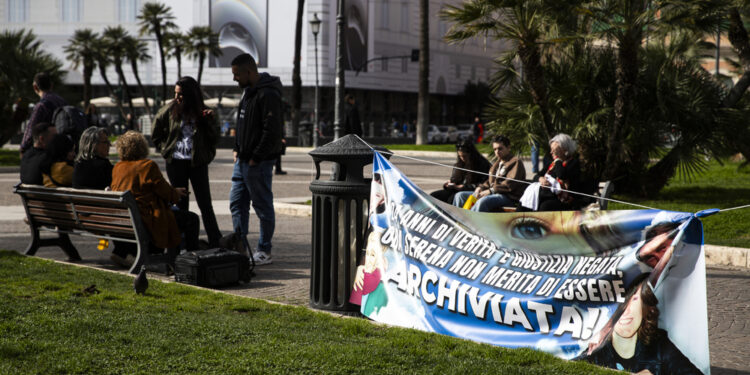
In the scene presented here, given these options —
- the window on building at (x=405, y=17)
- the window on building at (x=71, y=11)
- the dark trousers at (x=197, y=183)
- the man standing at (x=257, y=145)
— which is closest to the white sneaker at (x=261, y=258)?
the man standing at (x=257, y=145)

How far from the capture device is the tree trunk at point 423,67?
121 ft

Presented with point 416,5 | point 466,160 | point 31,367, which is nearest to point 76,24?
point 416,5

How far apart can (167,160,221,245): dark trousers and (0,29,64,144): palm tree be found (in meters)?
17.2

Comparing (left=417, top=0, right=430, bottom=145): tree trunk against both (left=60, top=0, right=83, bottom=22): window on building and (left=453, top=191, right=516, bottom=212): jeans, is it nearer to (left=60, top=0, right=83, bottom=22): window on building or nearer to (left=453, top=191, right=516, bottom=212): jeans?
→ (left=453, top=191, right=516, bottom=212): jeans

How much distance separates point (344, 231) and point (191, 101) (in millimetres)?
2884

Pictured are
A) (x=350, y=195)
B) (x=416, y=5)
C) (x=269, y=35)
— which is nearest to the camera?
(x=350, y=195)

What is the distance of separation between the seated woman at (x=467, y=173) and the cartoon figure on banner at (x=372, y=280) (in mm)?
4524

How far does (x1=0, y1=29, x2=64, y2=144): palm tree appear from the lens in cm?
2462

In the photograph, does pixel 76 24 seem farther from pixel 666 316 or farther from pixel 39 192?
pixel 666 316

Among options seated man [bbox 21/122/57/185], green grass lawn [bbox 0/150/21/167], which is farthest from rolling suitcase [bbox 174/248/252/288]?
green grass lawn [bbox 0/150/21/167]

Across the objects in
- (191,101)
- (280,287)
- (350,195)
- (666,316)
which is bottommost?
(280,287)

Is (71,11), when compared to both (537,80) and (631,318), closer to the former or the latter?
(537,80)

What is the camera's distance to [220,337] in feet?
16.3

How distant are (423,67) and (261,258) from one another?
30.7 metres
